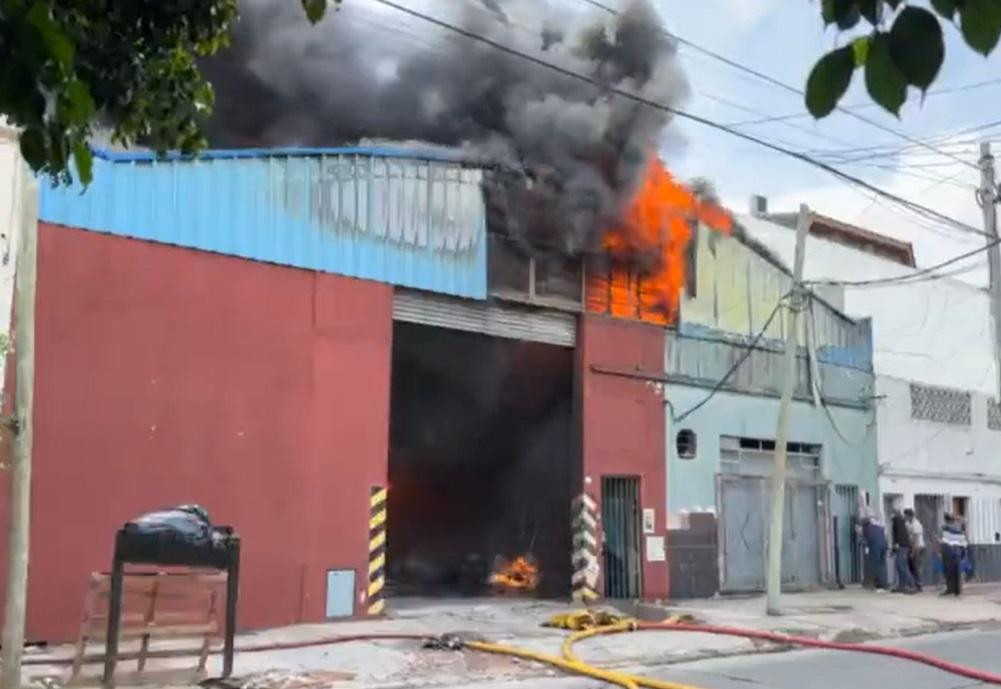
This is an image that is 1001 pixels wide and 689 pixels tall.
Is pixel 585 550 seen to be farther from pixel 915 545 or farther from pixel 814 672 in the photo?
pixel 915 545

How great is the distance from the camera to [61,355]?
12.3 m

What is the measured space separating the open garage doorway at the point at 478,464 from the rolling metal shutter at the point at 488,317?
347mm

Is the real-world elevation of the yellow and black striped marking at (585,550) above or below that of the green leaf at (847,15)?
below

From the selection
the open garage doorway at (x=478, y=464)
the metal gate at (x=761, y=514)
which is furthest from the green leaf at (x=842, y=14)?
the metal gate at (x=761, y=514)

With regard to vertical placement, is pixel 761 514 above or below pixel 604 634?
above

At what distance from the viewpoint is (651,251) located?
18.5 metres

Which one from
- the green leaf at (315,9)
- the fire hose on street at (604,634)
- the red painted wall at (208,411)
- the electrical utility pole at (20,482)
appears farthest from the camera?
the red painted wall at (208,411)

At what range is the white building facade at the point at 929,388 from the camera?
23.5m

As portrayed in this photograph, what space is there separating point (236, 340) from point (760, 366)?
10.1 metres

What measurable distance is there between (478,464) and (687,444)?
3618 millimetres

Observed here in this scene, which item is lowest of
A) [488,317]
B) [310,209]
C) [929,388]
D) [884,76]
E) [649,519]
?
[649,519]

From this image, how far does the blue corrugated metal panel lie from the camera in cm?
1295

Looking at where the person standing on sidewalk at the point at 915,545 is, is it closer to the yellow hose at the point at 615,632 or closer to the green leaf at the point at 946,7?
the yellow hose at the point at 615,632

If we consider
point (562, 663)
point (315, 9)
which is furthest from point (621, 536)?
point (315, 9)
